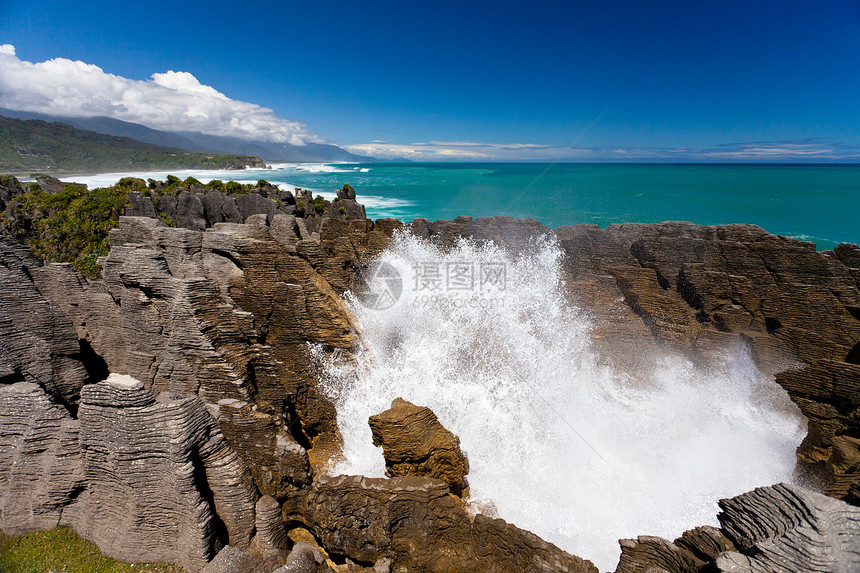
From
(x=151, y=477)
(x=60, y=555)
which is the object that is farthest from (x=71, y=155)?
(x=151, y=477)

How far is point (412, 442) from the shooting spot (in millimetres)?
6609

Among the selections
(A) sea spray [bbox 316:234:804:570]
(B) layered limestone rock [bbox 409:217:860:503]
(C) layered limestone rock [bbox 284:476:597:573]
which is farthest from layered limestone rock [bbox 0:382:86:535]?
(B) layered limestone rock [bbox 409:217:860:503]

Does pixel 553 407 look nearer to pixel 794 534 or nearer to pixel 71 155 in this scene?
pixel 794 534

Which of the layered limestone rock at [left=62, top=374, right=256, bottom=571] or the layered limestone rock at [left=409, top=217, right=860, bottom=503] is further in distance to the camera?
the layered limestone rock at [left=409, top=217, right=860, bottom=503]

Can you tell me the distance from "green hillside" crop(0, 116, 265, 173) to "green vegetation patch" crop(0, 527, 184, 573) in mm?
117485

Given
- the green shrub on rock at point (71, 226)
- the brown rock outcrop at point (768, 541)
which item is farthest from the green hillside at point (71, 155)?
the brown rock outcrop at point (768, 541)

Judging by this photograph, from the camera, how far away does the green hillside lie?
9569cm

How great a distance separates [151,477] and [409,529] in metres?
3.83

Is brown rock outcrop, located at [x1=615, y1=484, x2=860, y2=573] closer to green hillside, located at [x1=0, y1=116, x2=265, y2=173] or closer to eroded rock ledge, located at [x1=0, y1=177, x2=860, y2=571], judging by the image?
eroded rock ledge, located at [x1=0, y1=177, x2=860, y2=571]

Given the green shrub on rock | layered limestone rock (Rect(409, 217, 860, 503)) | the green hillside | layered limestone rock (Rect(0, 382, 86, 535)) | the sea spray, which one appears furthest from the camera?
the green hillside

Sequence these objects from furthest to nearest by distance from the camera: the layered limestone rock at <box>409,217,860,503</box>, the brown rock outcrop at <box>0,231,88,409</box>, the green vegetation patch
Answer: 1. the layered limestone rock at <box>409,217,860,503</box>
2. the brown rock outcrop at <box>0,231,88,409</box>
3. the green vegetation patch

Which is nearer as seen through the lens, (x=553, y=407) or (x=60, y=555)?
(x=60, y=555)

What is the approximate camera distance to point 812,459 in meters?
7.46

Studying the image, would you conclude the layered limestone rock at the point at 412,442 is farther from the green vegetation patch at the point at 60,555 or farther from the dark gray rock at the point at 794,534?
the dark gray rock at the point at 794,534
